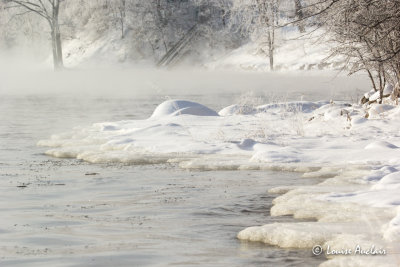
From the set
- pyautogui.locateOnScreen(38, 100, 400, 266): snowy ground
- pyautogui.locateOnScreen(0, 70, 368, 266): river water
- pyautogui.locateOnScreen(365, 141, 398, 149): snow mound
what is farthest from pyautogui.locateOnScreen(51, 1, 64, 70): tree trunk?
pyautogui.locateOnScreen(365, 141, 398, 149): snow mound

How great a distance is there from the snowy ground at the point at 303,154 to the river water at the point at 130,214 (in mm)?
271

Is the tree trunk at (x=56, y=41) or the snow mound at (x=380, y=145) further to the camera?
the tree trunk at (x=56, y=41)

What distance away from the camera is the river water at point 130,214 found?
19.2 ft

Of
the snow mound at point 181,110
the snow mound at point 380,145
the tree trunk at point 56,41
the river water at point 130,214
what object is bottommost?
the river water at point 130,214

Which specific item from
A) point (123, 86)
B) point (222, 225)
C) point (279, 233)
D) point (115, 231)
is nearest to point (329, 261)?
point (279, 233)

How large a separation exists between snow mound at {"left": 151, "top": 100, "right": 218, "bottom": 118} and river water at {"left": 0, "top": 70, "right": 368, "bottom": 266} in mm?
4835

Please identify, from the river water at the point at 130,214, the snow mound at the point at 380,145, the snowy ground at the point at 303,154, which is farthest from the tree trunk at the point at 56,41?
the snow mound at the point at 380,145

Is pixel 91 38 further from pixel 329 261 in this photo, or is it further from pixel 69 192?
pixel 329 261

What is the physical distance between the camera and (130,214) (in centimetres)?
750

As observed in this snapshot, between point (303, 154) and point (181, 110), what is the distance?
6.59 m

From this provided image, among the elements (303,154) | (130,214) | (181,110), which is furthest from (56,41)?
(130,214)

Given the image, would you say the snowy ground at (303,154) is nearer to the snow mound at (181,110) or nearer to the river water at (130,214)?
the snow mound at (181,110)

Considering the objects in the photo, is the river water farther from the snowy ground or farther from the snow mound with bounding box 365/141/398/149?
the snow mound with bounding box 365/141/398/149

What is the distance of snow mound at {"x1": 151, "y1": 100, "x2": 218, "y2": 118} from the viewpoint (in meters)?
17.2
